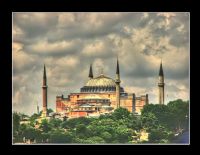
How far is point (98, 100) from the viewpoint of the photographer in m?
12.3

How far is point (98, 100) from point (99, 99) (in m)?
0.02

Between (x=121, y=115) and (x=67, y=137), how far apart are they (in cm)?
86

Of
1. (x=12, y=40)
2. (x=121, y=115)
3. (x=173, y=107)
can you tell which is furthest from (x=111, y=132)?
(x=12, y=40)

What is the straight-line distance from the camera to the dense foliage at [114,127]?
1151cm

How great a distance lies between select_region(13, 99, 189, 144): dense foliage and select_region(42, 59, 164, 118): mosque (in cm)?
11

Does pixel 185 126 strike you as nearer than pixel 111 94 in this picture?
Yes

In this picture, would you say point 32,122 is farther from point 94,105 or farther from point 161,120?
point 161,120

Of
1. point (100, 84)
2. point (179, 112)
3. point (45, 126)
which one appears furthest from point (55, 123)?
point (179, 112)

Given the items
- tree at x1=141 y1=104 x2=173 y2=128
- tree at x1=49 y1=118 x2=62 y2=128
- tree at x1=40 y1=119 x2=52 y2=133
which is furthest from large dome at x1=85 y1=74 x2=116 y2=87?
tree at x1=40 y1=119 x2=52 y2=133

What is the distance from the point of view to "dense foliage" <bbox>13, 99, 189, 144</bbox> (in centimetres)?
1151

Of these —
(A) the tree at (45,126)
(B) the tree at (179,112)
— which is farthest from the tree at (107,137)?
(B) the tree at (179,112)

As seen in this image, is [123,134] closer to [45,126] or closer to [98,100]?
[98,100]
